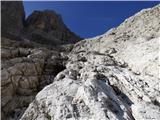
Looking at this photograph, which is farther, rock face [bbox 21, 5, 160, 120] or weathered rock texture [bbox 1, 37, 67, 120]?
weathered rock texture [bbox 1, 37, 67, 120]

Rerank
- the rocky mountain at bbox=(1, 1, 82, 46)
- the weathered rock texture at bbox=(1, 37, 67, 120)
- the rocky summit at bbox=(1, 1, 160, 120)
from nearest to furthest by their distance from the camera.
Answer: the rocky summit at bbox=(1, 1, 160, 120)
the weathered rock texture at bbox=(1, 37, 67, 120)
the rocky mountain at bbox=(1, 1, 82, 46)

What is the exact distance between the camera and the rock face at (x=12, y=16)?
181 ft

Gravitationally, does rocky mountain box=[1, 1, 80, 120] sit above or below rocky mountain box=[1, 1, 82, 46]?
below

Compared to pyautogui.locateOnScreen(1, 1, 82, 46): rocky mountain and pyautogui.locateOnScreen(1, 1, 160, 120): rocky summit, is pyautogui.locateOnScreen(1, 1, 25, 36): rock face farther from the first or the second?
pyautogui.locateOnScreen(1, 1, 160, 120): rocky summit

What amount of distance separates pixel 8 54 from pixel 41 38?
2515 cm

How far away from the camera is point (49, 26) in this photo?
59469 millimetres

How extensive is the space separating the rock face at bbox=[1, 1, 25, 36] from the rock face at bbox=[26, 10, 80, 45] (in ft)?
6.08

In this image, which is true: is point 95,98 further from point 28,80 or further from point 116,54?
point 116,54

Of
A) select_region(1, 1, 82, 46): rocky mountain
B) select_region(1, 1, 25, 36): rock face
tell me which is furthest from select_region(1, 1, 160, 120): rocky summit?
select_region(1, 1, 25, 36): rock face

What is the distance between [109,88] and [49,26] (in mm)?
43387

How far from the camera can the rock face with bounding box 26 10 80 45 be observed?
187ft

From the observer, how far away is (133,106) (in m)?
15.8

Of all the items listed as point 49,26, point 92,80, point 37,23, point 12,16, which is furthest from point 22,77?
point 12,16

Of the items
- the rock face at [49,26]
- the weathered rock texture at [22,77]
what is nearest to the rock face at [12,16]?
the rock face at [49,26]
